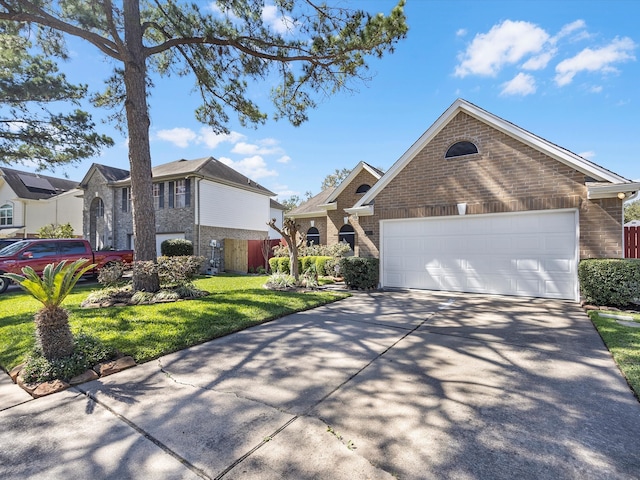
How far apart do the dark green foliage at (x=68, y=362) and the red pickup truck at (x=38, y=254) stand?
7265 mm

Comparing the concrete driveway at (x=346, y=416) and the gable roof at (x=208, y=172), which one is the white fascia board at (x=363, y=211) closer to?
the concrete driveway at (x=346, y=416)

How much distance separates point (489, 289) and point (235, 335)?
289 inches

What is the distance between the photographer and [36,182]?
2944cm

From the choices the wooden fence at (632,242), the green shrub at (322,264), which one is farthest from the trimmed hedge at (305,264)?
the wooden fence at (632,242)

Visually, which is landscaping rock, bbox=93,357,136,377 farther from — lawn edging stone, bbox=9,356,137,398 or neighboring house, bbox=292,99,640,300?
neighboring house, bbox=292,99,640,300

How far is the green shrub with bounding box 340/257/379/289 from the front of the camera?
10.4 metres

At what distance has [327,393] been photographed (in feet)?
10.7

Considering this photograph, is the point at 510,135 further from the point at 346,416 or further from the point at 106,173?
the point at 106,173

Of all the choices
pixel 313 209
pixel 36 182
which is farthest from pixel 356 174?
pixel 36 182

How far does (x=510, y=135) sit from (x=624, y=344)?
Answer: 613 cm

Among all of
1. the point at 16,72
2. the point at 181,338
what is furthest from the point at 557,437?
the point at 16,72

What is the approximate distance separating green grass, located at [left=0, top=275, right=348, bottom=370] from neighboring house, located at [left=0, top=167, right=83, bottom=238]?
24660 mm

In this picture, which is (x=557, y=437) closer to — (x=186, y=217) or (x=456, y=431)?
(x=456, y=431)

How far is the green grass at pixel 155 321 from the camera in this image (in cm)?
468
